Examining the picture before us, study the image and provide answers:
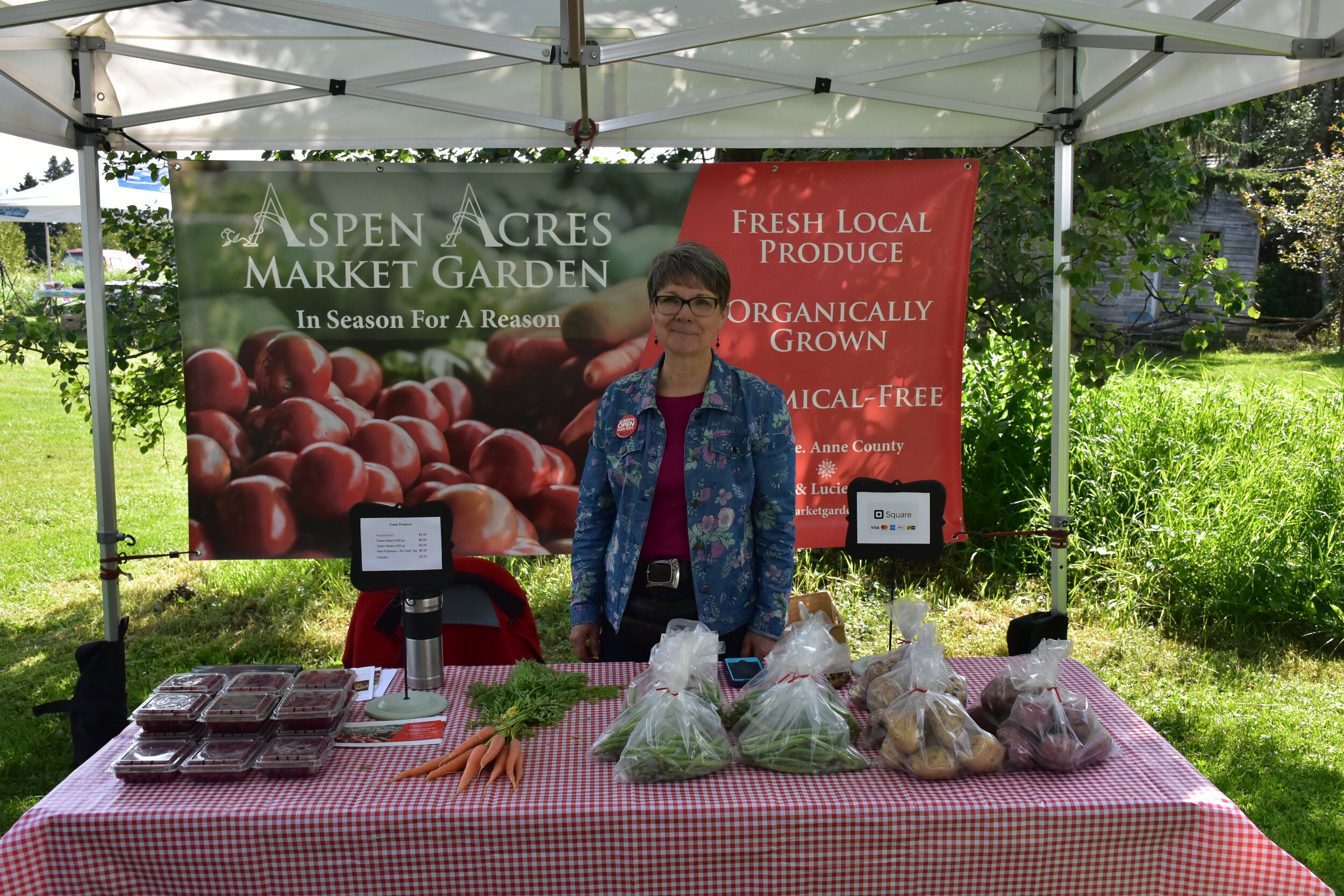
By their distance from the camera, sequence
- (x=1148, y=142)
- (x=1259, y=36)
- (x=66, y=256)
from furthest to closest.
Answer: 1. (x=66, y=256)
2. (x=1148, y=142)
3. (x=1259, y=36)

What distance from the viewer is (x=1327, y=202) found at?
14.8m

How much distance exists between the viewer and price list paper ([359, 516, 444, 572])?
226 cm

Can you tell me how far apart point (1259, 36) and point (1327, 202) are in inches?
598

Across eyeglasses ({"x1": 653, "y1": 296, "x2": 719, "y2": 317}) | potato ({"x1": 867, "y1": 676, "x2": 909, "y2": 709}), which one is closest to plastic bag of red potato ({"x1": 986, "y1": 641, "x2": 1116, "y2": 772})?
potato ({"x1": 867, "y1": 676, "x2": 909, "y2": 709})

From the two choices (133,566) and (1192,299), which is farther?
(133,566)

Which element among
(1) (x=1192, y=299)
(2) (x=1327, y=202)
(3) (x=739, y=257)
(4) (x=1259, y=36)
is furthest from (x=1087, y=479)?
(2) (x=1327, y=202)

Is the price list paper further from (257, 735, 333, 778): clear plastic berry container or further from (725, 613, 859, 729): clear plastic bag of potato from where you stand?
(725, 613, 859, 729): clear plastic bag of potato

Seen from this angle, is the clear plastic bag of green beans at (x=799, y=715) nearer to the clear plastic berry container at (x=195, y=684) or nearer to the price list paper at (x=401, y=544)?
the price list paper at (x=401, y=544)

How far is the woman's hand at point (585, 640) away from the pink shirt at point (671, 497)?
0.28 metres

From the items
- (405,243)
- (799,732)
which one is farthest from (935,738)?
(405,243)

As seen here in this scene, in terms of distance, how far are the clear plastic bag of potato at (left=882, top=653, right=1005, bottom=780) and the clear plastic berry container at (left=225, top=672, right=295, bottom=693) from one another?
130 centimetres

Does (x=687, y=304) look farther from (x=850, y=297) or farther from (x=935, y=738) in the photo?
(x=850, y=297)

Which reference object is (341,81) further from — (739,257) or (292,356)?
(739,257)

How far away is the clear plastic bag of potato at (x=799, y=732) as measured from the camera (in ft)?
6.38
